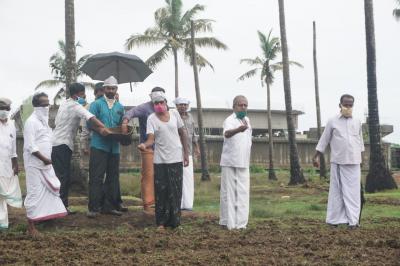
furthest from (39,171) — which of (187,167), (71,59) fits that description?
(71,59)

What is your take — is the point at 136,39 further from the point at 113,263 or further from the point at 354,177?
the point at 113,263

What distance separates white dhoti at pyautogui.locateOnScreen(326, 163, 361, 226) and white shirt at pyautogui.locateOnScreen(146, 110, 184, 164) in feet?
7.76

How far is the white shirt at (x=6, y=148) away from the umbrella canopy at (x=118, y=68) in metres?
3.33

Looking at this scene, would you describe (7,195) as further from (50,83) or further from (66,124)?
(50,83)

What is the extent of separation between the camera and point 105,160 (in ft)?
27.5

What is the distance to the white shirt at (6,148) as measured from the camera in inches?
318

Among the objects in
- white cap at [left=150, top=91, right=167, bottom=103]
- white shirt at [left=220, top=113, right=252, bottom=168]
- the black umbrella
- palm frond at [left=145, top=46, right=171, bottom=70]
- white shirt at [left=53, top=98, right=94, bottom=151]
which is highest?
palm frond at [left=145, top=46, right=171, bottom=70]

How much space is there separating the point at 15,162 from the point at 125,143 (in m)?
1.46

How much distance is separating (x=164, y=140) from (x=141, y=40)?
79.1ft

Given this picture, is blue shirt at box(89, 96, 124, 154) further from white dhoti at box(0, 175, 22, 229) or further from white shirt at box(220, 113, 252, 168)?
white shirt at box(220, 113, 252, 168)

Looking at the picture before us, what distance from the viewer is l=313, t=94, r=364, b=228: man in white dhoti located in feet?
28.6

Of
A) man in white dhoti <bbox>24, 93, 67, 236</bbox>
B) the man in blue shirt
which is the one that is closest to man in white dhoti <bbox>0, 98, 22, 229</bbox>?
man in white dhoti <bbox>24, 93, 67, 236</bbox>

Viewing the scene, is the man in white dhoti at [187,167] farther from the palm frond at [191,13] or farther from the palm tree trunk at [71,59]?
the palm frond at [191,13]

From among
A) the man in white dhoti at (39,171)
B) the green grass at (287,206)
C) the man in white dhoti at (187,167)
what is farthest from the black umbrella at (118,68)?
the man in white dhoti at (39,171)
